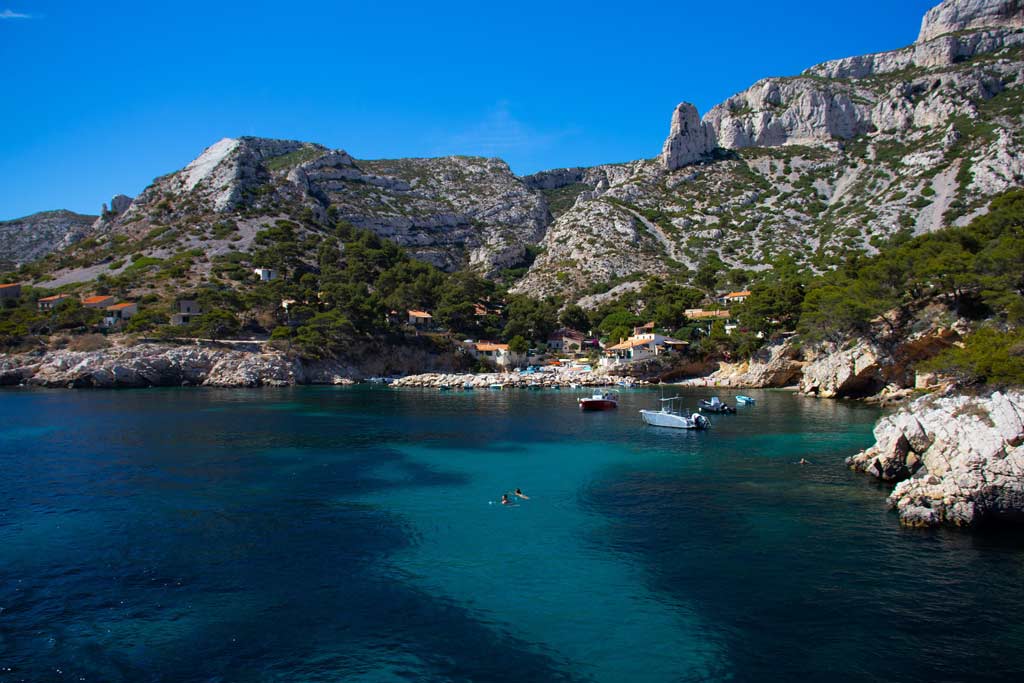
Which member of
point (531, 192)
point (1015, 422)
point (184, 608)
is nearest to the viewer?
point (184, 608)

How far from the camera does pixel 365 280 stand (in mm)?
89688

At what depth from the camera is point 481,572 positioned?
14.6 meters

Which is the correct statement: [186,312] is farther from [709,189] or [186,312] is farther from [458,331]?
[709,189]

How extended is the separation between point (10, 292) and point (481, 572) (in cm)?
9130

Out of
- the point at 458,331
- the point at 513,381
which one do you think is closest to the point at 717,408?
the point at 513,381

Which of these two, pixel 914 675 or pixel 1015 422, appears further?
pixel 1015 422

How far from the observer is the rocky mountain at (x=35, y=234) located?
128m

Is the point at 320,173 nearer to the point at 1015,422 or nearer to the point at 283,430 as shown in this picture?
the point at 283,430

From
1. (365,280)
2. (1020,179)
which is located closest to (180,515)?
(365,280)

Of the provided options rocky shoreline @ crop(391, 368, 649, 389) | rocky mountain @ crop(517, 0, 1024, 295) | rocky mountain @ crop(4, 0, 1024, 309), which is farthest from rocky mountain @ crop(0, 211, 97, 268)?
rocky mountain @ crop(517, 0, 1024, 295)

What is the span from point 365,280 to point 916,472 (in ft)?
257

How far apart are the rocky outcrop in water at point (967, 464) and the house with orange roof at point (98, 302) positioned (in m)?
79.4

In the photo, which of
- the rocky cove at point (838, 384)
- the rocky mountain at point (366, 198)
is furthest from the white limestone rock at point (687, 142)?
the rocky cove at point (838, 384)

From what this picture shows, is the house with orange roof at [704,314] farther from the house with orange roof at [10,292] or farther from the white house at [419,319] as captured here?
the house with orange roof at [10,292]
